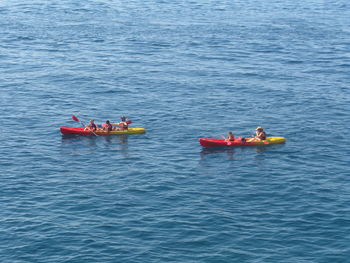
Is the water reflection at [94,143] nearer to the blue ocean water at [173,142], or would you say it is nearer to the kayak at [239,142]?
the blue ocean water at [173,142]

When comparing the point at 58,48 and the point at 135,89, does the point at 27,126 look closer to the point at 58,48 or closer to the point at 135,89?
the point at 135,89

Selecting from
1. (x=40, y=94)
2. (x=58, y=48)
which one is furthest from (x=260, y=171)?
(x=58, y=48)

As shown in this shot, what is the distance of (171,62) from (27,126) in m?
34.6

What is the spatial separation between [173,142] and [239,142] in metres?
7.07

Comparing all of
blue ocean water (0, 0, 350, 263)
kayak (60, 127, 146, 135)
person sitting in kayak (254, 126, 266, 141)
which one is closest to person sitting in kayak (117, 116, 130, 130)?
kayak (60, 127, 146, 135)

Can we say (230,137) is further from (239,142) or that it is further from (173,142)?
(173,142)

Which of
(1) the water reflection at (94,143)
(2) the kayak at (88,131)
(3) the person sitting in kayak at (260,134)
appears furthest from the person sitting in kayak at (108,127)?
(3) the person sitting in kayak at (260,134)

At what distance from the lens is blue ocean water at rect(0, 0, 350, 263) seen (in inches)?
1805

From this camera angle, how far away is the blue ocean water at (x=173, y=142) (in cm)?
4584

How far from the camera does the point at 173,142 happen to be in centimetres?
6588

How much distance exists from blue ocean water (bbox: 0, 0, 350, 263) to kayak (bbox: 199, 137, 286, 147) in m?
0.70

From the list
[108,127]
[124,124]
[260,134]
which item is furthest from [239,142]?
[108,127]

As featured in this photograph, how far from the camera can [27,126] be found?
2785 inches

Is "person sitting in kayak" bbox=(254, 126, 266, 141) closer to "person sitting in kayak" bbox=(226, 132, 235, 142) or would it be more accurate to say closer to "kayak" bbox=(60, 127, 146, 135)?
"person sitting in kayak" bbox=(226, 132, 235, 142)
